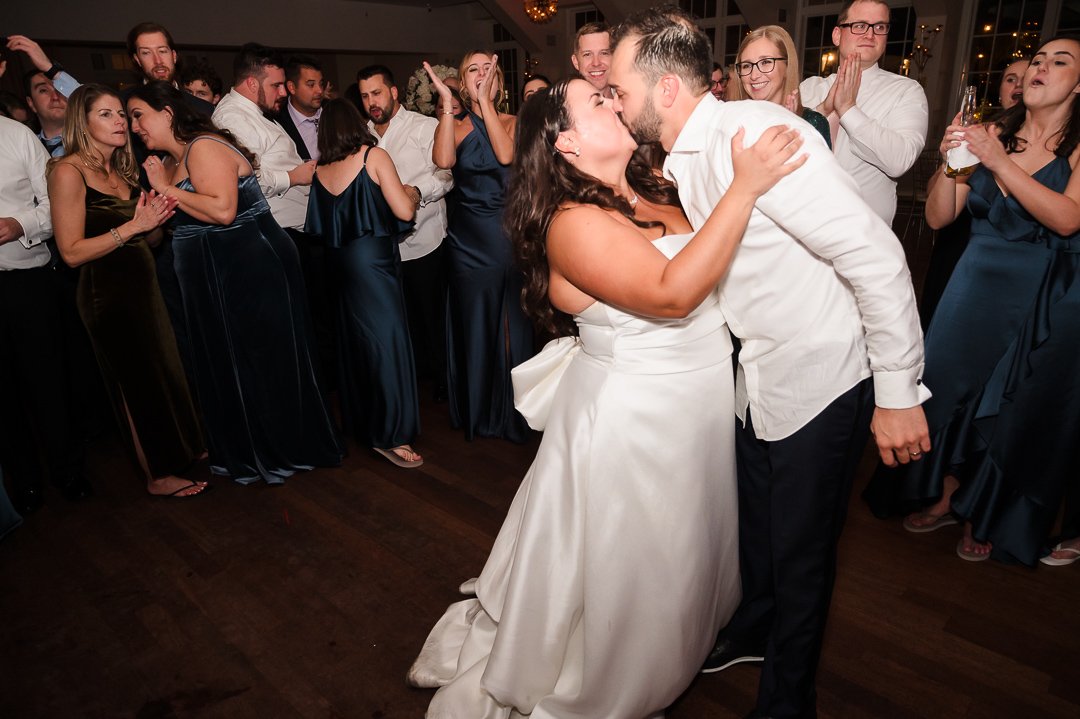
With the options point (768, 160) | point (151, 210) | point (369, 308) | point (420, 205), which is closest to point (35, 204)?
point (151, 210)

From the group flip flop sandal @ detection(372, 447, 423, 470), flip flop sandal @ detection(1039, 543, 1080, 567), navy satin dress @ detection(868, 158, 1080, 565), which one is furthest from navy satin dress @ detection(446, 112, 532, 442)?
flip flop sandal @ detection(1039, 543, 1080, 567)

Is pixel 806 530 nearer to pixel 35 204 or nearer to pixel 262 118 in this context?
pixel 35 204

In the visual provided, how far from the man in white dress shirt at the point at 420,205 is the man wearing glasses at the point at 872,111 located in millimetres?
1901

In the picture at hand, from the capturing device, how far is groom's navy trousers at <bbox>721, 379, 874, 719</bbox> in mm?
1525

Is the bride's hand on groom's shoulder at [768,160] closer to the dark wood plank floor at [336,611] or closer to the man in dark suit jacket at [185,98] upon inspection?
the dark wood plank floor at [336,611]

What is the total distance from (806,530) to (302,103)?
402 cm

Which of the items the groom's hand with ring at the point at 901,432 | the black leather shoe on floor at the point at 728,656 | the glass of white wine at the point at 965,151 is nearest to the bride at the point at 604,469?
the black leather shoe on floor at the point at 728,656

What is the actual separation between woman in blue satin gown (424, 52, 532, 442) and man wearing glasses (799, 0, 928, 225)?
1.42 metres

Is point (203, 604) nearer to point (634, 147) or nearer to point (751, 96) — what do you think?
point (634, 147)

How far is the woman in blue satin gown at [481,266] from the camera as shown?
321 cm

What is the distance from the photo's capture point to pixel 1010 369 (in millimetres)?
2369

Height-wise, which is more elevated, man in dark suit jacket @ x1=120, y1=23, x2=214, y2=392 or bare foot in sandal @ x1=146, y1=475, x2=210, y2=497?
man in dark suit jacket @ x1=120, y1=23, x2=214, y2=392

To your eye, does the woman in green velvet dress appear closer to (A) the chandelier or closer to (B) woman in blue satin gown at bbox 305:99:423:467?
(B) woman in blue satin gown at bbox 305:99:423:467

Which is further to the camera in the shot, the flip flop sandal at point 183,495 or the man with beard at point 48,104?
the man with beard at point 48,104
